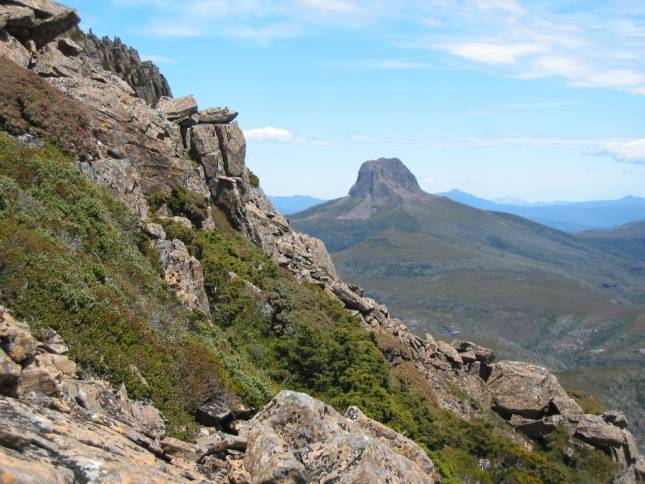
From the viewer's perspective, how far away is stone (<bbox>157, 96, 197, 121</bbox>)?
41031mm

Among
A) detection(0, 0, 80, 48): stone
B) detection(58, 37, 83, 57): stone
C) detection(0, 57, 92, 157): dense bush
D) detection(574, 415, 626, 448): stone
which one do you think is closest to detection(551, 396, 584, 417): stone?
detection(574, 415, 626, 448): stone

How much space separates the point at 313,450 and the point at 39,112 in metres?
21.3

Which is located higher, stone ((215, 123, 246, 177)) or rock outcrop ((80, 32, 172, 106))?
rock outcrop ((80, 32, 172, 106))

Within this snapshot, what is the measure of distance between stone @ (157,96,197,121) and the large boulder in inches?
1271

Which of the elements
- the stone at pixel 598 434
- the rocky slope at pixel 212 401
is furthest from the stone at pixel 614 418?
the stone at pixel 598 434

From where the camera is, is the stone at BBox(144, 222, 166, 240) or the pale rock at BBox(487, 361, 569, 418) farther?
the pale rock at BBox(487, 361, 569, 418)

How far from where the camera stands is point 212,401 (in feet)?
48.2

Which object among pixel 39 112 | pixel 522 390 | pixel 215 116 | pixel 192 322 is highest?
pixel 215 116

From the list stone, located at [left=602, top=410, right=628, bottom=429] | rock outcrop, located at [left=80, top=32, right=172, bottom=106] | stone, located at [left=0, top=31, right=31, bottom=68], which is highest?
rock outcrop, located at [left=80, top=32, right=172, bottom=106]

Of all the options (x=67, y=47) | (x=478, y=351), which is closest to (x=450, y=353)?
(x=478, y=351)

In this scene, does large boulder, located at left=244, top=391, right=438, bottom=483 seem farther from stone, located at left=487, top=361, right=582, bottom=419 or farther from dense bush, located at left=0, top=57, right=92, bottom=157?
stone, located at left=487, top=361, right=582, bottom=419

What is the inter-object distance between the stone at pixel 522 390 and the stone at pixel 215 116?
26.1 metres

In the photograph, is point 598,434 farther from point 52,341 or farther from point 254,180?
point 52,341

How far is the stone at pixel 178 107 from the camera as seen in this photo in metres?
41.0
